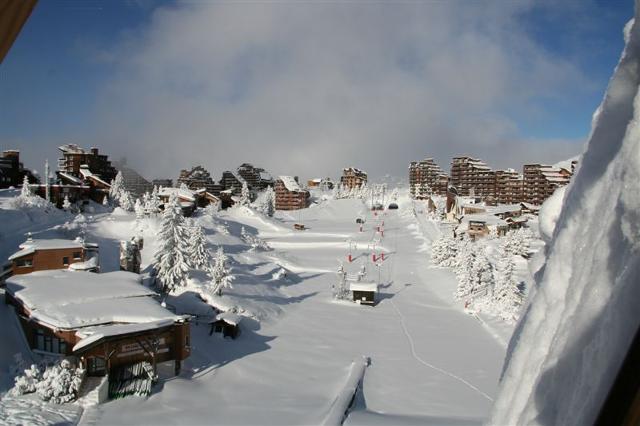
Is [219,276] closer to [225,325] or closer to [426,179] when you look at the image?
[225,325]

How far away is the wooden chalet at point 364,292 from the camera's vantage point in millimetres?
29306

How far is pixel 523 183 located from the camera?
3086 inches

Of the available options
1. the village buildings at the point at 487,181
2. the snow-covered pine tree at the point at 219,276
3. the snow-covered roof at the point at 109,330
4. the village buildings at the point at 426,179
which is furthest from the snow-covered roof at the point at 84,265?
the village buildings at the point at 426,179

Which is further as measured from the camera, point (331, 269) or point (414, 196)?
point (414, 196)

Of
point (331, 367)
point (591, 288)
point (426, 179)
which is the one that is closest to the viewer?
point (591, 288)

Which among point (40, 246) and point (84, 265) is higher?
point (40, 246)

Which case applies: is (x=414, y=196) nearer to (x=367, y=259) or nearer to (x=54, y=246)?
(x=367, y=259)

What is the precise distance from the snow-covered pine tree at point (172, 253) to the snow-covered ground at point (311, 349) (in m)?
1.19

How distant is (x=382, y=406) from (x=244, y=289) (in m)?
16.0

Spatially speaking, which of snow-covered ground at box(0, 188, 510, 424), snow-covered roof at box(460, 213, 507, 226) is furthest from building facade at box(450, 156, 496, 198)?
snow-covered ground at box(0, 188, 510, 424)

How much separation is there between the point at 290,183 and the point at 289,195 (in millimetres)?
2794

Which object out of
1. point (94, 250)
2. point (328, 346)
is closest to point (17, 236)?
point (94, 250)

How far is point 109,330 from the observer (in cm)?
1290

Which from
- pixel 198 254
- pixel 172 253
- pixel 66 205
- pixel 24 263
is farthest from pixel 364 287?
pixel 66 205
